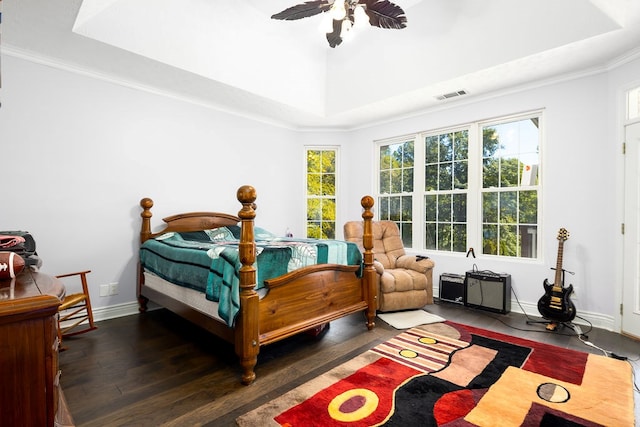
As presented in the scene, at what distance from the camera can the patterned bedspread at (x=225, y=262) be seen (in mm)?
2137

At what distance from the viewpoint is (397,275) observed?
361cm

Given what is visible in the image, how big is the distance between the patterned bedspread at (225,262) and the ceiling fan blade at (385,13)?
187cm

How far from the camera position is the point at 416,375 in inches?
86.9

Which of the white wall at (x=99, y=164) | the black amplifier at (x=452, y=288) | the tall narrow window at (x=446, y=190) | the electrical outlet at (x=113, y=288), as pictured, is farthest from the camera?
the tall narrow window at (x=446, y=190)

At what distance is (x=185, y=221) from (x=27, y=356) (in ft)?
10.4

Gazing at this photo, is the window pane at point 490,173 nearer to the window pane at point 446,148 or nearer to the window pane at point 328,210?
the window pane at point 446,148

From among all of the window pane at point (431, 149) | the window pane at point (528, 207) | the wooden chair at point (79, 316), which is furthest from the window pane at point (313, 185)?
the wooden chair at point (79, 316)

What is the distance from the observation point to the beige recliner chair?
11.5 ft

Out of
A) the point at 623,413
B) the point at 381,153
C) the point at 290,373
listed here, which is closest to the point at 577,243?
the point at 623,413

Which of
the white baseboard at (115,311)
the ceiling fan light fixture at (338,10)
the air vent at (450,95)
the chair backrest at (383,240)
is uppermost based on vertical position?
the ceiling fan light fixture at (338,10)

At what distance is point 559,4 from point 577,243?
225cm

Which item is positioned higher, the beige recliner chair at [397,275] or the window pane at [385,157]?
the window pane at [385,157]

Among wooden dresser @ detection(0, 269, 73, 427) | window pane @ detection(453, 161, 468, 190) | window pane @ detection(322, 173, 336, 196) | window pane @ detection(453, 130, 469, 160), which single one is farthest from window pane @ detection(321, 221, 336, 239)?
wooden dresser @ detection(0, 269, 73, 427)

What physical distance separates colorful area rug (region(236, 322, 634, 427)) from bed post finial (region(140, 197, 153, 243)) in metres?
2.49
